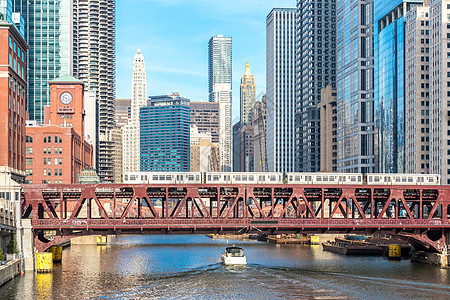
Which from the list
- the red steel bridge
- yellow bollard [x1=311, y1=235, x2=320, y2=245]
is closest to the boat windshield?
the red steel bridge

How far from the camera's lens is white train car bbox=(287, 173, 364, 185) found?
4875 inches

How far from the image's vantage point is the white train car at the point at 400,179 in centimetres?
12547

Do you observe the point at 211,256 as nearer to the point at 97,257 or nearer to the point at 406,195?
the point at 97,257

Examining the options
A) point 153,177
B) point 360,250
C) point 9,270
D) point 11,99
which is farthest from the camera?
point 360,250

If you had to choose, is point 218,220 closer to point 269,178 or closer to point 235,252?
point 269,178

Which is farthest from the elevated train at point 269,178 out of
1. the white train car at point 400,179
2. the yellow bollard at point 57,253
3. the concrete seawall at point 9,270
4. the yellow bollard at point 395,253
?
the concrete seawall at point 9,270

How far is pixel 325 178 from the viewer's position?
417 ft

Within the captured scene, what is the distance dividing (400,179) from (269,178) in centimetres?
2522

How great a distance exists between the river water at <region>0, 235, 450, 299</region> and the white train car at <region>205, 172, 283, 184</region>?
15.0m

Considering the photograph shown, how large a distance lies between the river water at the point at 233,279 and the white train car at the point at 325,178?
1527 cm

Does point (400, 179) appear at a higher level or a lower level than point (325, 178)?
lower

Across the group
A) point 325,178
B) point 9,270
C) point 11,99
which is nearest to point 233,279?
point 9,270

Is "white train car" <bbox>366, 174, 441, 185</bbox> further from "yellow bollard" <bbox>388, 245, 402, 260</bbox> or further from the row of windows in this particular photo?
the row of windows

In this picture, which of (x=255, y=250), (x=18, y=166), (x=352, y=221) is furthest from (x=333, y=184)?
(x=18, y=166)
